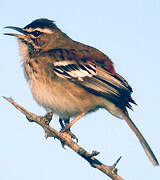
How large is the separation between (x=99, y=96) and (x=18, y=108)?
278cm

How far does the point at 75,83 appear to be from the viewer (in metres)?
7.88

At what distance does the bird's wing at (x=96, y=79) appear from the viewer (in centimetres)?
740

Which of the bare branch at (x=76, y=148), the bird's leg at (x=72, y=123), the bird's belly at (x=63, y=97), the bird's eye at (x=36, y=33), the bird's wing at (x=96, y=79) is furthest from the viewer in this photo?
the bird's eye at (x=36, y=33)

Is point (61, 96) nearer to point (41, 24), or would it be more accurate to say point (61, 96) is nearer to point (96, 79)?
point (96, 79)

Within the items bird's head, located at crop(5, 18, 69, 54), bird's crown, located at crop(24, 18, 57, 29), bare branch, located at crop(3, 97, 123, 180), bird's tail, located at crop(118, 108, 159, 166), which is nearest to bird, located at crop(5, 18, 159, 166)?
bird's tail, located at crop(118, 108, 159, 166)

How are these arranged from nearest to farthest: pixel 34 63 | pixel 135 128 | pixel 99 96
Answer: pixel 135 128, pixel 99 96, pixel 34 63

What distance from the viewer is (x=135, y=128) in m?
7.21

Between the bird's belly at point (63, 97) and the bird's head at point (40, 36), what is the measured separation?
1324 mm

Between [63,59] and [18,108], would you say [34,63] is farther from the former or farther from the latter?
[18,108]

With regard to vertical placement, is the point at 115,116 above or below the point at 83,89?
below

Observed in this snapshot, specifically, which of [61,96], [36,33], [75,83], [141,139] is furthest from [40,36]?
[141,139]

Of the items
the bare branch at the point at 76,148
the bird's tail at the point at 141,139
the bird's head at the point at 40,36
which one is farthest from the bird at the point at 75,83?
the bare branch at the point at 76,148

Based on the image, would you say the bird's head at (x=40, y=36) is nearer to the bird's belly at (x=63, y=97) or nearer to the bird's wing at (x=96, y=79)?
the bird's wing at (x=96, y=79)

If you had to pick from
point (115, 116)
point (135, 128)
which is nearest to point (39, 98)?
point (115, 116)
